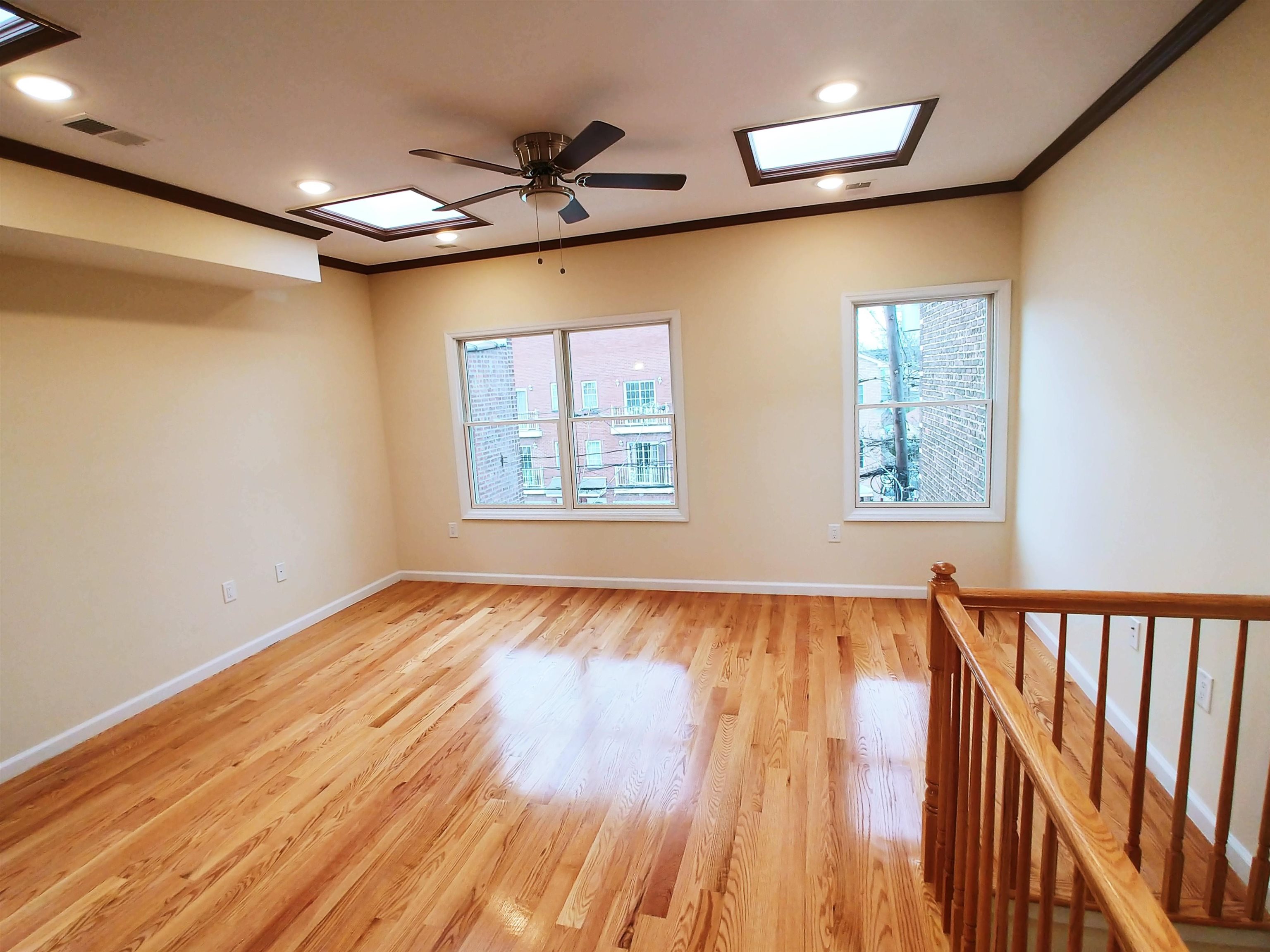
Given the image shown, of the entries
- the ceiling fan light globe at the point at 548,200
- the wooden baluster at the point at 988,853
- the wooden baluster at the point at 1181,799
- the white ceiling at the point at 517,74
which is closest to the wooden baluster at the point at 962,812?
the wooden baluster at the point at 988,853

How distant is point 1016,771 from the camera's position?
1.23 meters

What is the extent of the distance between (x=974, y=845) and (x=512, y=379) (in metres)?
→ 4.17

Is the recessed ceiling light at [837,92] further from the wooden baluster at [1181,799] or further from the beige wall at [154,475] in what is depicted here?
the beige wall at [154,475]

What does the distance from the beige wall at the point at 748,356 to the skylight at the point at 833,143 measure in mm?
715

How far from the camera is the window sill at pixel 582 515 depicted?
4500 millimetres

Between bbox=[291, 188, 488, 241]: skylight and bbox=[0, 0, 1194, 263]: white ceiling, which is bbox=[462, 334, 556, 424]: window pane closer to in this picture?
bbox=[291, 188, 488, 241]: skylight

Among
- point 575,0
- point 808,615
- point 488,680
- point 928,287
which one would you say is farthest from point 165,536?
point 928,287

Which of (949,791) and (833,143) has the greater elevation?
(833,143)

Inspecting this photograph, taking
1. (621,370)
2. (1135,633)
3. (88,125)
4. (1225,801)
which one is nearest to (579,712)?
(1225,801)

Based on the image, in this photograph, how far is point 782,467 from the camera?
4.17 meters

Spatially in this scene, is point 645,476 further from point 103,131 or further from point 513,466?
point 103,131

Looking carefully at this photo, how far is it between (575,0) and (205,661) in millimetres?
3839

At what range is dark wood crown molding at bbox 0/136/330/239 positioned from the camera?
7.84ft

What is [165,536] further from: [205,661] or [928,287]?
[928,287]
